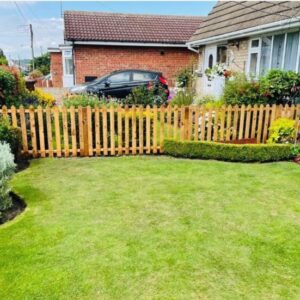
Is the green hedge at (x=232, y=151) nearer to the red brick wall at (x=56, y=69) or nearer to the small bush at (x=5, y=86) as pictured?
the small bush at (x=5, y=86)

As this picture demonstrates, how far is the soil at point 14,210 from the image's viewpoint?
490 cm

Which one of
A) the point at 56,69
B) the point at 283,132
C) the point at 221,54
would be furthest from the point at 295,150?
the point at 56,69

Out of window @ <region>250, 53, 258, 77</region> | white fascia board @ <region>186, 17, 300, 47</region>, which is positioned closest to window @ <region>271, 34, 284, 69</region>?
white fascia board @ <region>186, 17, 300, 47</region>

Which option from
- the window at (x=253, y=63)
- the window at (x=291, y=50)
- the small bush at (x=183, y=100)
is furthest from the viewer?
the window at (x=253, y=63)

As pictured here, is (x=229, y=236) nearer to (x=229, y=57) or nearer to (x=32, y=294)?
(x=32, y=294)

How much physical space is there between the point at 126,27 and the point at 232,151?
57.3 ft

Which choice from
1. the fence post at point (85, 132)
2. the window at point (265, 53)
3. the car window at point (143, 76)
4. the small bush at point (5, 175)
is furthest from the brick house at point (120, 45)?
the small bush at point (5, 175)

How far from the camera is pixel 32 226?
462cm

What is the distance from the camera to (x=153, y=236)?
4.36 m

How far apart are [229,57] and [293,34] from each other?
4.73 m

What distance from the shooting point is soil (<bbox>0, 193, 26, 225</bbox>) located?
4897 millimetres

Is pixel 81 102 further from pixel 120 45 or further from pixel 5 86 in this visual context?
pixel 120 45

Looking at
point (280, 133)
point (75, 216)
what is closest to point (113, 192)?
point (75, 216)

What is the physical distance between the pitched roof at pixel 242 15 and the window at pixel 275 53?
0.66 meters
